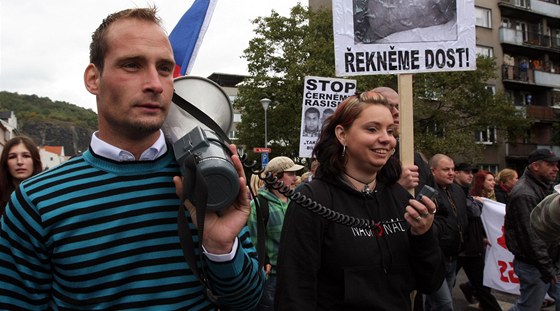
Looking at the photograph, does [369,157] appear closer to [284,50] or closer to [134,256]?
[134,256]

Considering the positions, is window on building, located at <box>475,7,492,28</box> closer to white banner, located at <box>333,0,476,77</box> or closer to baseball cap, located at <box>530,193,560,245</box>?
white banner, located at <box>333,0,476,77</box>

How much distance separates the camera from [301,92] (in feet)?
92.9

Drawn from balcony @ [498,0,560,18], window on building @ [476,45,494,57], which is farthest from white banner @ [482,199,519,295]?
balcony @ [498,0,560,18]

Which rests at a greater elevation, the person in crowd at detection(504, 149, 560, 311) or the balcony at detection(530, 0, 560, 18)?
the balcony at detection(530, 0, 560, 18)

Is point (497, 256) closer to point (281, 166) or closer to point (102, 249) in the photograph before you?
point (281, 166)

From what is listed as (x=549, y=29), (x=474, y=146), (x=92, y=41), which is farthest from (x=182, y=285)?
(x=549, y=29)

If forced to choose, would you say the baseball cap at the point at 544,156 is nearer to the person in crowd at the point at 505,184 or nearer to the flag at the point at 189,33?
the person in crowd at the point at 505,184

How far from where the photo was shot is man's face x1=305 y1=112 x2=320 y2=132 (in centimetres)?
818

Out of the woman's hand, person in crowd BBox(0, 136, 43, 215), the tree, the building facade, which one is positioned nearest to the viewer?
the woman's hand

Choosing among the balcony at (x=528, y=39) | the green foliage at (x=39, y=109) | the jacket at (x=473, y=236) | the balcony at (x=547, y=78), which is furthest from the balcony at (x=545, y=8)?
the green foliage at (x=39, y=109)

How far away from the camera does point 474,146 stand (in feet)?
87.7

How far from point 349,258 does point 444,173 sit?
137 inches

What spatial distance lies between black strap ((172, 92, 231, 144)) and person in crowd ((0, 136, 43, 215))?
2.75 metres

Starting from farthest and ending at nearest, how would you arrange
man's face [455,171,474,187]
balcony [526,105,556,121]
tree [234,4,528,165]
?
1. balcony [526,105,556,121]
2. tree [234,4,528,165]
3. man's face [455,171,474,187]
